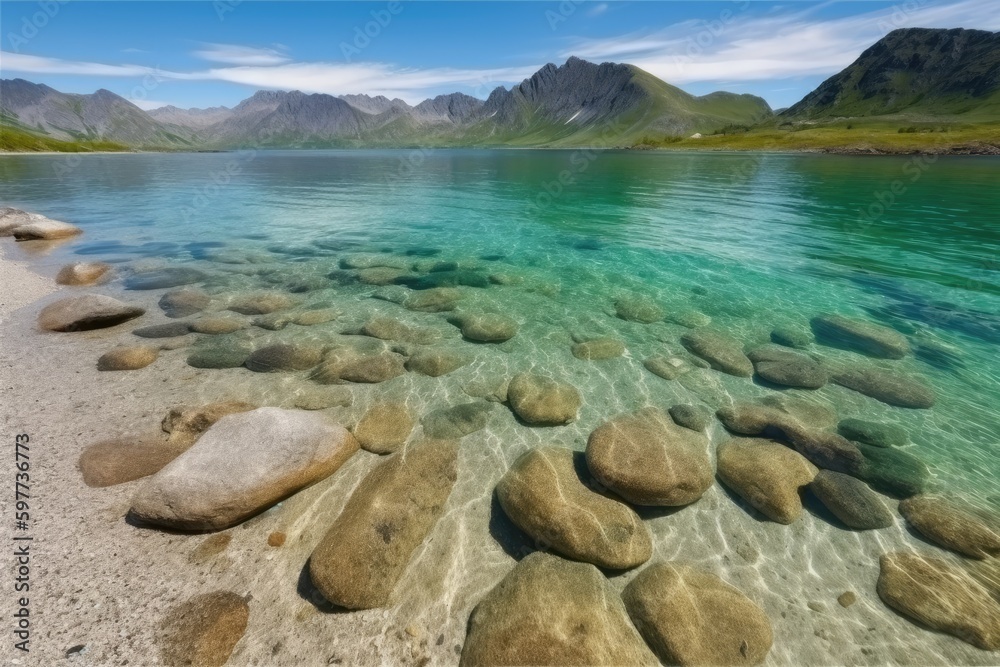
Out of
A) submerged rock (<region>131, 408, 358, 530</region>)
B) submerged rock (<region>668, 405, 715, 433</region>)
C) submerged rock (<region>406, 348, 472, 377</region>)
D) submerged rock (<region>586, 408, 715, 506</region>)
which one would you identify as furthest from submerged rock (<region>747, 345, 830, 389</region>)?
submerged rock (<region>131, 408, 358, 530</region>)

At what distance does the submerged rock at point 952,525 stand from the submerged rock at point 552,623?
628cm

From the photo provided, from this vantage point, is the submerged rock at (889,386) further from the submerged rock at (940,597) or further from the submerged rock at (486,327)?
the submerged rock at (486,327)

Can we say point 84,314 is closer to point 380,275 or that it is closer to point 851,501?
point 380,275

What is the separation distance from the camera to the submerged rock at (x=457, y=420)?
1005cm

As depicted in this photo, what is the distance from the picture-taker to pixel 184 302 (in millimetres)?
16734

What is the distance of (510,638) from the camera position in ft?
18.5

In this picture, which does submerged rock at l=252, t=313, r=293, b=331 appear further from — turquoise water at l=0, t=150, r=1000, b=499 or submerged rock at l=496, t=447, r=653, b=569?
submerged rock at l=496, t=447, r=653, b=569

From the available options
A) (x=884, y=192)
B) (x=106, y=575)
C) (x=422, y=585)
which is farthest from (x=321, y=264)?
(x=884, y=192)

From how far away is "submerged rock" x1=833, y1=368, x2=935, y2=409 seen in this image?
1131cm

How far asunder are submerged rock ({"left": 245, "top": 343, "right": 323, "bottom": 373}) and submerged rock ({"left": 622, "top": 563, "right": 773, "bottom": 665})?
10.7 metres

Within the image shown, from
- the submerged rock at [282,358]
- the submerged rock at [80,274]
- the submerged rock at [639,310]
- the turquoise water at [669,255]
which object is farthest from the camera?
the submerged rock at [80,274]

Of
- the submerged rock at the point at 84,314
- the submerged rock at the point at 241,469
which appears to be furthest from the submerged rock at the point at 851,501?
the submerged rock at the point at 84,314

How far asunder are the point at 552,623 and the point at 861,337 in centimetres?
1583

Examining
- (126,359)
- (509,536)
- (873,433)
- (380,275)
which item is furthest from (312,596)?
(380,275)
